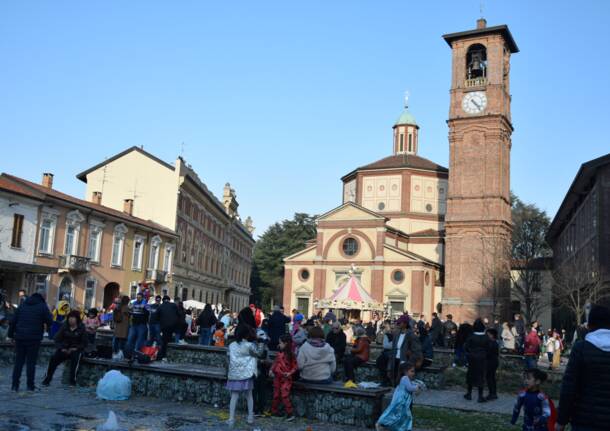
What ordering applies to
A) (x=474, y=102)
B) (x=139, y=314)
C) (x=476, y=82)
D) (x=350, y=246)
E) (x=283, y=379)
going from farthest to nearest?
(x=350, y=246), (x=476, y=82), (x=474, y=102), (x=139, y=314), (x=283, y=379)

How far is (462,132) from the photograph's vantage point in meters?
49.6

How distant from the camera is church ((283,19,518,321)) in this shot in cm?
4712

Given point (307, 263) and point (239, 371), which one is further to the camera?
point (307, 263)

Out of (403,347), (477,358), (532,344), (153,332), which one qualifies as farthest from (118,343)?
(532,344)

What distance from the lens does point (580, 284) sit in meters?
35.7

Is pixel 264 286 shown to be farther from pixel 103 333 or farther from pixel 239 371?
pixel 239 371

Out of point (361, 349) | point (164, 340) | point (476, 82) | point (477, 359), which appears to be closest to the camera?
point (477, 359)

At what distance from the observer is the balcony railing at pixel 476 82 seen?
49.6 metres

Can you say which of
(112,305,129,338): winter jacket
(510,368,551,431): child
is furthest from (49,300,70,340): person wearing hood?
(510,368,551,431): child

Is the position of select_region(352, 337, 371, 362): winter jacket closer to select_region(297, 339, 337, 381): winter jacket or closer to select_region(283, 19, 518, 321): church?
select_region(297, 339, 337, 381): winter jacket

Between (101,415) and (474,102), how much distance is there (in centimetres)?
4555

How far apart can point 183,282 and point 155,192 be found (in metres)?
7.37

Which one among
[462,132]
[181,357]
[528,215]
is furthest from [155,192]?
[528,215]

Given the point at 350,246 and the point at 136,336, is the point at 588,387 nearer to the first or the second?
the point at 136,336
